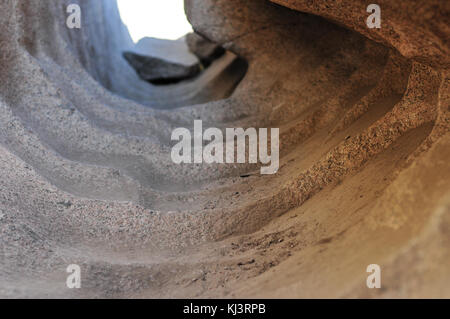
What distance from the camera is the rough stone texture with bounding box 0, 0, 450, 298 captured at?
1636 mm

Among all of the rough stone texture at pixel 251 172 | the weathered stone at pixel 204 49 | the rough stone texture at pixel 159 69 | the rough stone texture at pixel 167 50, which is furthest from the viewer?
the rough stone texture at pixel 167 50

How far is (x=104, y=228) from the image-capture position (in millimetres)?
2342

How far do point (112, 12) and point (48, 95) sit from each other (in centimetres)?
378

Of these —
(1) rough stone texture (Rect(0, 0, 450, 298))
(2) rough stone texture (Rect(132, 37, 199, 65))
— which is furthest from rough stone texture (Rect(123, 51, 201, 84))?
(1) rough stone texture (Rect(0, 0, 450, 298))

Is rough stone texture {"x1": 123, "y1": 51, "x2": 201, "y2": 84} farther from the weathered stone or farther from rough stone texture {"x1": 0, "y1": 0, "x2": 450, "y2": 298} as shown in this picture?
rough stone texture {"x1": 0, "y1": 0, "x2": 450, "y2": 298}

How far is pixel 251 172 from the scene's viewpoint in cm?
298

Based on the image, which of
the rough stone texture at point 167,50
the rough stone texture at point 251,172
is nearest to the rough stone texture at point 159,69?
the rough stone texture at point 167,50

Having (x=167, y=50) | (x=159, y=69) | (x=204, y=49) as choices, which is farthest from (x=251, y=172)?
(x=167, y=50)

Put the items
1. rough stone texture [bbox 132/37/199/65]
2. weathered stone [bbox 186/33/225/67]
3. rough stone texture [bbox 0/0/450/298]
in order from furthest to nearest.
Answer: rough stone texture [bbox 132/37/199/65]
weathered stone [bbox 186/33/225/67]
rough stone texture [bbox 0/0/450/298]

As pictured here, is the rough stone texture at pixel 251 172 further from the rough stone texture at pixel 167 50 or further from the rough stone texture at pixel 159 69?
the rough stone texture at pixel 167 50

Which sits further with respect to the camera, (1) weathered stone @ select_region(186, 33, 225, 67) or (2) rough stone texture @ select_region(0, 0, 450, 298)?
(1) weathered stone @ select_region(186, 33, 225, 67)

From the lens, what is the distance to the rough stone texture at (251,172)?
1636 millimetres

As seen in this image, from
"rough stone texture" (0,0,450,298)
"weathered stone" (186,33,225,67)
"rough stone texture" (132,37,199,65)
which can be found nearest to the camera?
"rough stone texture" (0,0,450,298)

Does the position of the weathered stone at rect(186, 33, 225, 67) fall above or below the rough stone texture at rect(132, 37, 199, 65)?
below
